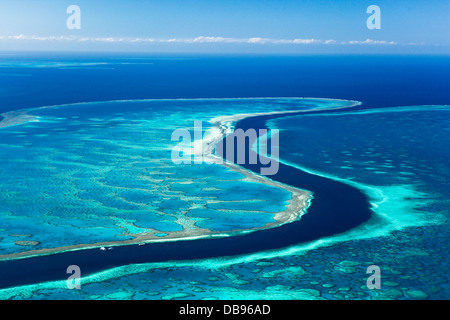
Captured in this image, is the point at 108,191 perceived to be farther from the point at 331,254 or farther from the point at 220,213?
the point at 331,254

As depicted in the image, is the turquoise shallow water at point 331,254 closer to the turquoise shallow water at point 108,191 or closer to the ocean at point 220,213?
the ocean at point 220,213

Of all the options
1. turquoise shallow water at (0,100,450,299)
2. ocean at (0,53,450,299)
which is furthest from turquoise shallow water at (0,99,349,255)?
turquoise shallow water at (0,100,450,299)

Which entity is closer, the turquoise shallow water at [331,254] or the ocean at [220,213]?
the turquoise shallow water at [331,254]

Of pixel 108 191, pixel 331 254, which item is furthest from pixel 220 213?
pixel 108 191

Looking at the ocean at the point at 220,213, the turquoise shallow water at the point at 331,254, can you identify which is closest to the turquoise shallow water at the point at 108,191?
the ocean at the point at 220,213

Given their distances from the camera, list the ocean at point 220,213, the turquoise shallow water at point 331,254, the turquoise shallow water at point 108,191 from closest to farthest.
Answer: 1. the turquoise shallow water at point 331,254
2. the ocean at point 220,213
3. the turquoise shallow water at point 108,191

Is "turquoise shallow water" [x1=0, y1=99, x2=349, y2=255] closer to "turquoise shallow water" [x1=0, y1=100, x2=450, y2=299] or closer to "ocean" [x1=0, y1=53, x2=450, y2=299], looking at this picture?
"ocean" [x1=0, y1=53, x2=450, y2=299]

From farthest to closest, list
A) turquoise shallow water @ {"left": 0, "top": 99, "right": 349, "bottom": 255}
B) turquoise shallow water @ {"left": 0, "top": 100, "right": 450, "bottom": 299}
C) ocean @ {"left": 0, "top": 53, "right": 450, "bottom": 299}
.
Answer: turquoise shallow water @ {"left": 0, "top": 99, "right": 349, "bottom": 255} → ocean @ {"left": 0, "top": 53, "right": 450, "bottom": 299} → turquoise shallow water @ {"left": 0, "top": 100, "right": 450, "bottom": 299}

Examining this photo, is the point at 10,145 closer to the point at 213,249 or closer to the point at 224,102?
the point at 213,249

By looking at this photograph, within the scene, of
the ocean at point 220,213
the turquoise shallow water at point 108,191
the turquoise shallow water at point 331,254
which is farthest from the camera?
the turquoise shallow water at point 108,191
